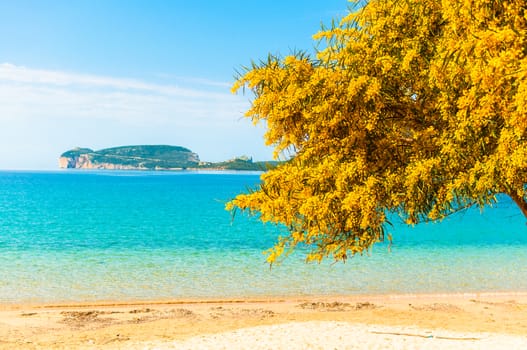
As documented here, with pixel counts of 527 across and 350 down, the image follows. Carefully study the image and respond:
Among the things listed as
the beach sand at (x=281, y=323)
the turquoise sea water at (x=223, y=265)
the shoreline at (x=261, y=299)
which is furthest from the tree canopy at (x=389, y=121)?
the shoreline at (x=261, y=299)

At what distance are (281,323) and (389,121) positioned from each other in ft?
36.4

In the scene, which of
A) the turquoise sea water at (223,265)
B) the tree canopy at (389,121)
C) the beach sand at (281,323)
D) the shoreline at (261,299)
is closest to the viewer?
the tree canopy at (389,121)

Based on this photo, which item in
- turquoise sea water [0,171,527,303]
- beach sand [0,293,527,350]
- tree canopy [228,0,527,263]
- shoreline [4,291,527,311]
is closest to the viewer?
tree canopy [228,0,527,263]

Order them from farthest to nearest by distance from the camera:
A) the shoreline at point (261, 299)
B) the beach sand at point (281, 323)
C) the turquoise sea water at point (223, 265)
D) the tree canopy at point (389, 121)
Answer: the turquoise sea water at point (223, 265) < the shoreline at point (261, 299) < the beach sand at point (281, 323) < the tree canopy at point (389, 121)

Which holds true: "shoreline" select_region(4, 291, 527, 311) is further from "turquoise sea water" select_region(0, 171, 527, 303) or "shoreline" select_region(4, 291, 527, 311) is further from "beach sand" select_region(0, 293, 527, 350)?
"turquoise sea water" select_region(0, 171, 527, 303)

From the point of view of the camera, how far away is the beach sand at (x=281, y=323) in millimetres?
16516

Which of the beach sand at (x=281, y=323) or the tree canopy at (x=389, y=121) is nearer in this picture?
the tree canopy at (x=389, y=121)

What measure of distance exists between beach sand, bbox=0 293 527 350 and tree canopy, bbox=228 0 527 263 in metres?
3.81

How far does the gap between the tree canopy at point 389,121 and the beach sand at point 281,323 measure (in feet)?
12.5

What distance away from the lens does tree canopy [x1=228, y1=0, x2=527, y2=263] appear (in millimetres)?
11406

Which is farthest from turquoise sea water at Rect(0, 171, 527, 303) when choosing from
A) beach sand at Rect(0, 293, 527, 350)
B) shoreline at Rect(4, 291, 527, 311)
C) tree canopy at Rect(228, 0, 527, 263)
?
tree canopy at Rect(228, 0, 527, 263)

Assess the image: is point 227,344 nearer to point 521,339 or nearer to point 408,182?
point 408,182

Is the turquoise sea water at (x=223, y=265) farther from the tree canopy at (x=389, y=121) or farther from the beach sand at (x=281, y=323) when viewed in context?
the tree canopy at (x=389, y=121)

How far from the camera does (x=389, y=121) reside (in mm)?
13680
